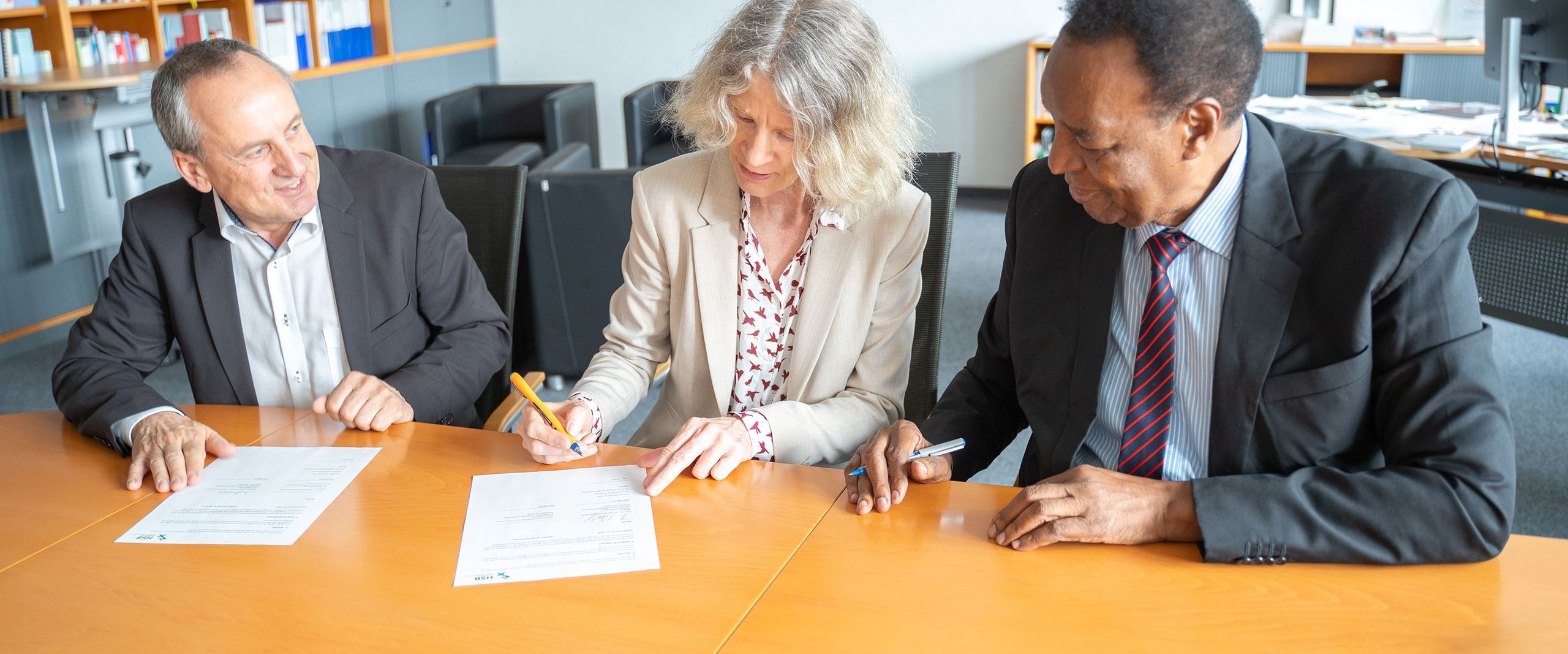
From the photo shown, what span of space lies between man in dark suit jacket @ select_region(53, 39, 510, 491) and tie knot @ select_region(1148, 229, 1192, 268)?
3.61ft

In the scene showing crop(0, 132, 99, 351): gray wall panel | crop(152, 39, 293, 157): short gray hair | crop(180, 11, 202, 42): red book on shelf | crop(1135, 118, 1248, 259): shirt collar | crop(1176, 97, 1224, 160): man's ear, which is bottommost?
crop(0, 132, 99, 351): gray wall panel

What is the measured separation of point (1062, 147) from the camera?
1283 millimetres

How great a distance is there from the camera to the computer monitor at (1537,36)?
319cm

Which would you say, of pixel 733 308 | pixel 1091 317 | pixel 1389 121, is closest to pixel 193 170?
pixel 733 308

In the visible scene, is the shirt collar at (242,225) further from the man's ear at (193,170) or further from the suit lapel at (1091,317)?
the suit lapel at (1091,317)

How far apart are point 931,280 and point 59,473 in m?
1.33

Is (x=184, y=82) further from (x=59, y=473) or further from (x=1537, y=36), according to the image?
(x=1537, y=36)

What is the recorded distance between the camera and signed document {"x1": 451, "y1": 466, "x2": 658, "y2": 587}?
4.00 ft

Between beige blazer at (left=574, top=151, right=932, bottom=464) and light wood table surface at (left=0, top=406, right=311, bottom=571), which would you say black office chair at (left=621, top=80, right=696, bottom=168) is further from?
light wood table surface at (left=0, top=406, right=311, bottom=571)

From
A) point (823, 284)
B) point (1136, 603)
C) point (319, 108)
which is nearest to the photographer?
point (1136, 603)

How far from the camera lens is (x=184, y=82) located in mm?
1766

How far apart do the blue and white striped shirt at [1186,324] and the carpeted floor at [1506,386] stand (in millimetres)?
1558

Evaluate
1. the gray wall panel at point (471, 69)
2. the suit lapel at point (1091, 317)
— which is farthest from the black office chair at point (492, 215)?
the gray wall panel at point (471, 69)

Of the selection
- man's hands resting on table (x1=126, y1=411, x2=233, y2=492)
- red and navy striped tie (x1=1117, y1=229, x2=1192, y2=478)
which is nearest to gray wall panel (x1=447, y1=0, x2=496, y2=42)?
man's hands resting on table (x1=126, y1=411, x2=233, y2=492)
